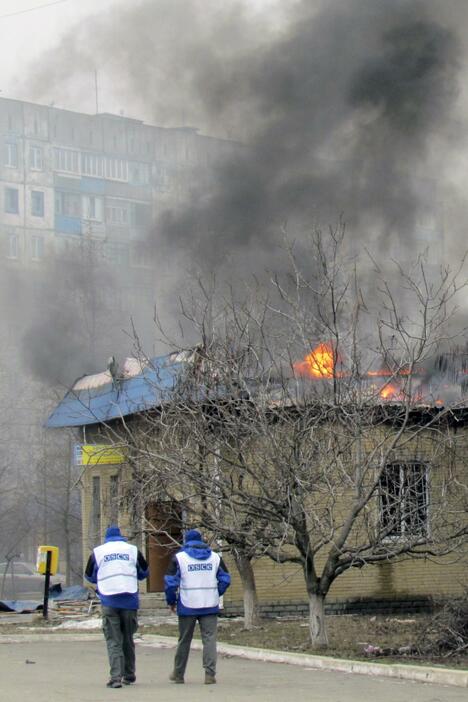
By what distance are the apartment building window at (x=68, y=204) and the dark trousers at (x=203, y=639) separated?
43899mm

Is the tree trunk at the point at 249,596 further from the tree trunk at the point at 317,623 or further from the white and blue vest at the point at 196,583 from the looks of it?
the white and blue vest at the point at 196,583

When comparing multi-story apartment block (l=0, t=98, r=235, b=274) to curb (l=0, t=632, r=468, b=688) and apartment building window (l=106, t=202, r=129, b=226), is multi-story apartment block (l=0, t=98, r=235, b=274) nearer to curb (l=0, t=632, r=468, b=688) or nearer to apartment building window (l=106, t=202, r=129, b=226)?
apartment building window (l=106, t=202, r=129, b=226)

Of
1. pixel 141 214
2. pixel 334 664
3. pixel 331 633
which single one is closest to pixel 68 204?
pixel 141 214

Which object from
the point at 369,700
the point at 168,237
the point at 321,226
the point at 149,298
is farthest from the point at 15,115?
the point at 369,700

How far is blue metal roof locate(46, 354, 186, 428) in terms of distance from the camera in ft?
66.6

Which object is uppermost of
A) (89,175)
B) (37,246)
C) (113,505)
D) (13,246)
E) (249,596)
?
(89,175)

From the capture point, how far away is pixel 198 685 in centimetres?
→ 1165

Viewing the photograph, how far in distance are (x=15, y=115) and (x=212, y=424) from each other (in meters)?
27.8

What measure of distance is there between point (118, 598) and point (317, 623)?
3.90 meters

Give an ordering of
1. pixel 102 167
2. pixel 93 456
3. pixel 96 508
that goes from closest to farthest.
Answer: pixel 93 456, pixel 96 508, pixel 102 167

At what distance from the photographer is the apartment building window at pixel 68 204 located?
179 feet

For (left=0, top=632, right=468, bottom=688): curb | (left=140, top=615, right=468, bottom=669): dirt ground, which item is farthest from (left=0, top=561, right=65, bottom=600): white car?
(left=0, top=632, right=468, bottom=688): curb

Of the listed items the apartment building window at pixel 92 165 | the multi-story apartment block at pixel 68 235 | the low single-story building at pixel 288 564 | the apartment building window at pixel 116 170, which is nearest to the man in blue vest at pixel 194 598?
the low single-story building at pixel 288 564

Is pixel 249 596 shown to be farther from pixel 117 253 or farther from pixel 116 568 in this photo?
pixel 117 253
